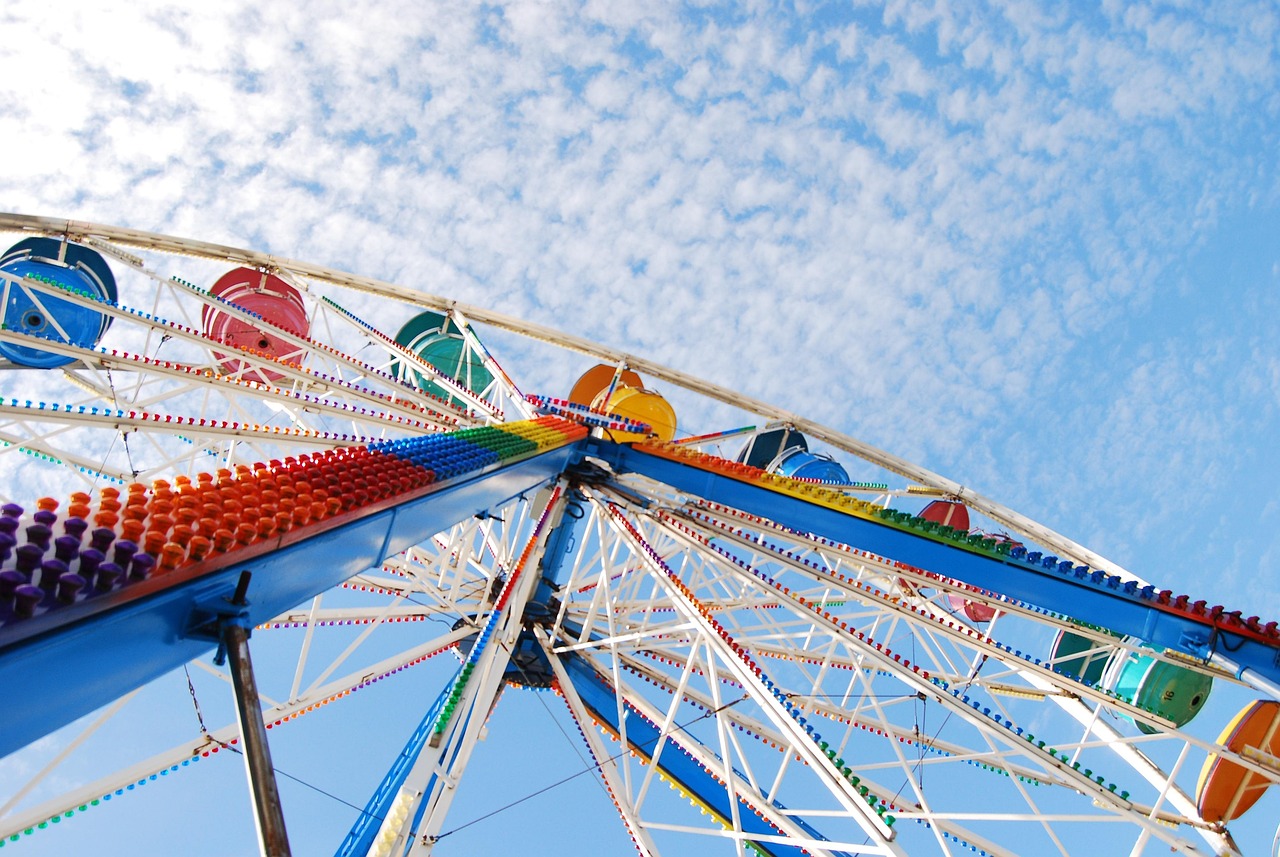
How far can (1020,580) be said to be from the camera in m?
11.1

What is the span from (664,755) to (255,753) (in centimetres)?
1131

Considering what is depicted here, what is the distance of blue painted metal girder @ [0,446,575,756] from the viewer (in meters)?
4.05

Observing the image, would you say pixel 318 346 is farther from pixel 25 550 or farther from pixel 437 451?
pixel 25 550

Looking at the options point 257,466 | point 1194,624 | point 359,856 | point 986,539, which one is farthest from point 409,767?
point 1194,624

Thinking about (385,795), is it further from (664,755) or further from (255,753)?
(664,755)

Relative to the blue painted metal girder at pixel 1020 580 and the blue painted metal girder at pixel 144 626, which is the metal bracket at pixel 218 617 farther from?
the blue painted metal girder at pixel 1020 580

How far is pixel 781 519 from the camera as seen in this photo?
1264cm

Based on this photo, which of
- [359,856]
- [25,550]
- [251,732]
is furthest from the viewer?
[359,856]

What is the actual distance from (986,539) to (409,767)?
7.54 m

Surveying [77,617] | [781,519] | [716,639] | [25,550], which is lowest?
[77,617]

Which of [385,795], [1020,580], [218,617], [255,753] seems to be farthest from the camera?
[1020,580]

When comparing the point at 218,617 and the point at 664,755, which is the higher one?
the point at 664,755

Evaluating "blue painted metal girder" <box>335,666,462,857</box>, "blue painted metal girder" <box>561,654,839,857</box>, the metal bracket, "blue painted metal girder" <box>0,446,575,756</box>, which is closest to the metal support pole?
the metal bracket

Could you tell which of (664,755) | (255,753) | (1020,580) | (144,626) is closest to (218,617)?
(144,626)
